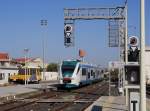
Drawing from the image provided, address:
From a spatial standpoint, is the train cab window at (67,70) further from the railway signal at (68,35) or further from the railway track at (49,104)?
the railway track at (49,104)

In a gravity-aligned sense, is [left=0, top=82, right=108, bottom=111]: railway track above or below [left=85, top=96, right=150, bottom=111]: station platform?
below

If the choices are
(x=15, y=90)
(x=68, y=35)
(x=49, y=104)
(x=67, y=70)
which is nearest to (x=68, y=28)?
(x=68, y=35)

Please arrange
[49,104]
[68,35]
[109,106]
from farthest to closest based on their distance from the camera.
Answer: [68,35] → [49,104] → [109,106]

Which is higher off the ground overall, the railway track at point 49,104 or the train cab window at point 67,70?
the train cab window at point 67,70

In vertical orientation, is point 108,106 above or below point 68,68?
below

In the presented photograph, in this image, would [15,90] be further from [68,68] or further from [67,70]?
[68,68]

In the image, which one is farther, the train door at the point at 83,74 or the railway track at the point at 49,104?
the train door at the point at 83,74

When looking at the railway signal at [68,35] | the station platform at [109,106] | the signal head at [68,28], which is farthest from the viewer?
the signal head at [68,28]

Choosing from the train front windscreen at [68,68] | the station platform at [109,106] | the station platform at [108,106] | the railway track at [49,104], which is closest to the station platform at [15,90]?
the railway track at [49,104]

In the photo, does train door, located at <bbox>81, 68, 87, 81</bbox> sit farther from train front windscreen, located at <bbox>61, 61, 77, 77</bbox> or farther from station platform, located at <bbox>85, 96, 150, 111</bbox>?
station platform, located at <bbox>85, 96, 150, 111</bbox>

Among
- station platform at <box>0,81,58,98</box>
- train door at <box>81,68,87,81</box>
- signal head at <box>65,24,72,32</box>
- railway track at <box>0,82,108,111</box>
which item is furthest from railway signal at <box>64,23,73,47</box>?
train door at <box>81,68,87,81</box>

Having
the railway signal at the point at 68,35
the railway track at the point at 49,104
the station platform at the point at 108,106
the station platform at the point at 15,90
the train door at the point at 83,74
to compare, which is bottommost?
the railway track at the point at 49,104

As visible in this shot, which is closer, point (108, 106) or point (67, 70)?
point (108, 106)

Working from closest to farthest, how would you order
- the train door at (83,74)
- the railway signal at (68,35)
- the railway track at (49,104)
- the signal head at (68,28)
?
the railway track at (49,104) → the railway signal at (68,35) → the signal head at (68,28) → the train door at (83,74)
